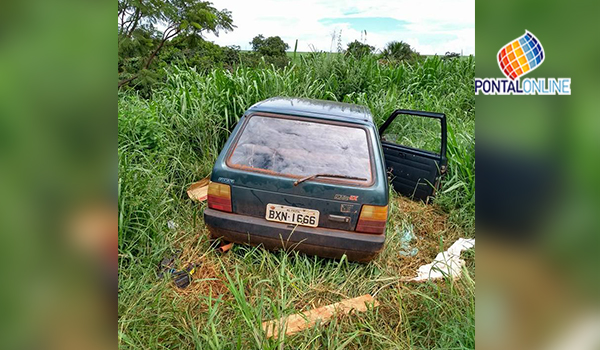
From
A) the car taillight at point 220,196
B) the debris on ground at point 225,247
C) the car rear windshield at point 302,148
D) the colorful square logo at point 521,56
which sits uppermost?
the colorful square logo at point 521,56

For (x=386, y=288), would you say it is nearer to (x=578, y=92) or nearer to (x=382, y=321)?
(x=382, y=321)

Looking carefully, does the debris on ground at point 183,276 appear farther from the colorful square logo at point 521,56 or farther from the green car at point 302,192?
the colorful square logo at point 521,56

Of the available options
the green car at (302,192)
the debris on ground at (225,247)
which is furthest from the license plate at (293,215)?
the debris on ground at (225,247)

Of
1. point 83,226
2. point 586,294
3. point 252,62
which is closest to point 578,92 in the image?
point 586,294

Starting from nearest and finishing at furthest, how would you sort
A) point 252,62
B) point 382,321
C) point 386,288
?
1. point 382,321
2. point 386,288
3. point 252,62

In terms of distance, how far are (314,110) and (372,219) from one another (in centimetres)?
114

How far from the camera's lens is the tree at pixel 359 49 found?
30.2 ft

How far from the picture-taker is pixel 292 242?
2742mm

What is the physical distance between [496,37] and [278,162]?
213 cm

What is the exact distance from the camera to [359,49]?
930 cm

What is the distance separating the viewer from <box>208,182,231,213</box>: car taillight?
278 centimetres

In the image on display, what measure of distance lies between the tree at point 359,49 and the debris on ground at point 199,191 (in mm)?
6321

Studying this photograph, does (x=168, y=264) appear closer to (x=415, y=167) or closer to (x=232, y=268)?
(x=232, y=268)

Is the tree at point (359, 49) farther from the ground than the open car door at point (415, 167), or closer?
farther from the ground
